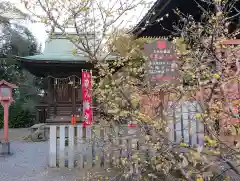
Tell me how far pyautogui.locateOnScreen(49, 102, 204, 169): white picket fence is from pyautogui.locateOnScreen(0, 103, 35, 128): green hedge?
50.1 feet

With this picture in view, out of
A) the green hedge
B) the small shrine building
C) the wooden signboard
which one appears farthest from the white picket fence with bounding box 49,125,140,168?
the green hedge

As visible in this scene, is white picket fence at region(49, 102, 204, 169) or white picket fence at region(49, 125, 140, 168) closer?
white picket fence at region(49, 102, 204, 169)

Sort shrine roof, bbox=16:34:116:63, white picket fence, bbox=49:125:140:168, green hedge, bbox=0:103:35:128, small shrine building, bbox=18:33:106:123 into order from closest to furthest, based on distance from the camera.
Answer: white picket fence, bbox=49:125:140:168 → shrine roof, bbox=16:34:116:63 → small shrine building, bbox=18:33:106:123 → green hedge, bbox=0:103:35:128

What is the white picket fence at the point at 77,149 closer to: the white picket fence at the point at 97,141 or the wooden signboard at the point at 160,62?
the white picket fence at the point at 97,141

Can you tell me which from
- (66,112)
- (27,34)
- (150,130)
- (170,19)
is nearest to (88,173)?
(150,130)

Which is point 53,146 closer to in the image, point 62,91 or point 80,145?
point 80,145

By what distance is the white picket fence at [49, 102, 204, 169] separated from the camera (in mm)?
3854

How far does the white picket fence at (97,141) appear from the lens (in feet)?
12.6

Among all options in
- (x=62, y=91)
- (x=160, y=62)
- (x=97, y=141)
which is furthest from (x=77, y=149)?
(x=62, y=91)

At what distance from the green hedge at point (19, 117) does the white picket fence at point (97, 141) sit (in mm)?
15276

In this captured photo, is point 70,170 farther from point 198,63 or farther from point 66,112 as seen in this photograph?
point 66,112

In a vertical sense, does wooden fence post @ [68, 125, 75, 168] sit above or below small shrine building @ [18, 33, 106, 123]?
below

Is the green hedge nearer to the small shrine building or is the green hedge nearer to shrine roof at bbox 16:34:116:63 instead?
shrine roof at bbox 16:34:116:63

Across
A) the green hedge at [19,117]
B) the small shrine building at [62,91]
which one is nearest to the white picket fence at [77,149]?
the small shrine building at [62,91]
